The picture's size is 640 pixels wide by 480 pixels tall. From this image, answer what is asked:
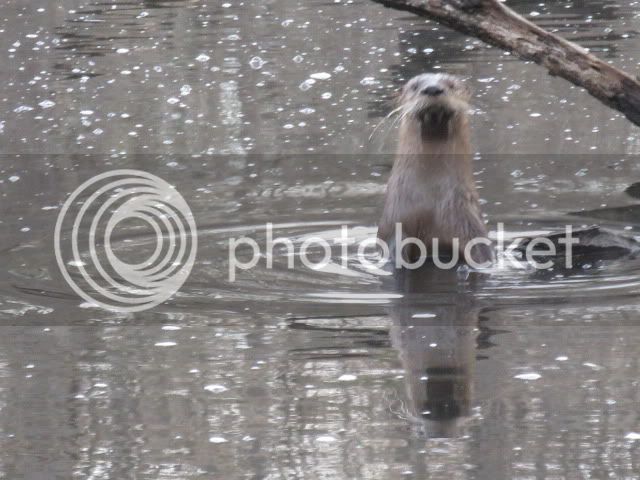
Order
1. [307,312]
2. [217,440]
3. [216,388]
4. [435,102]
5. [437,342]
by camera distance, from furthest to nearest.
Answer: [435,102] < [307,312] < [437,342] < [216,388] < [217,440]

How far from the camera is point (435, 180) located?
5.94m

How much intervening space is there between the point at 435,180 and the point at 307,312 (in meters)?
1.20

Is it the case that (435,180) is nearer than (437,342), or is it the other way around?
(437,342)

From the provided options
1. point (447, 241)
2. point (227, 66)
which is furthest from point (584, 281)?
point (227, 66)

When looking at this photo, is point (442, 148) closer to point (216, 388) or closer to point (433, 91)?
point (433, 91)

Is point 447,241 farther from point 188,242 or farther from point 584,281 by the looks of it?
point 188,242

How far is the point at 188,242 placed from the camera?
6.18 meters

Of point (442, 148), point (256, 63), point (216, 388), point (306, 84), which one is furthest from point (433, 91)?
point (256, 63)

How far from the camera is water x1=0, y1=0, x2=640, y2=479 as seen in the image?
375cm

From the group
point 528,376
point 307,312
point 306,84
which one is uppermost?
point 306,84

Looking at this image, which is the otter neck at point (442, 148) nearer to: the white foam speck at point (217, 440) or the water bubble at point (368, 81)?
the white foam speck at point (217, 440)

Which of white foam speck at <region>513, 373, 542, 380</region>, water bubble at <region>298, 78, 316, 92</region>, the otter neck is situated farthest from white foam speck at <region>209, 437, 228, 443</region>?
water bubble at <region>298, 78, 316, 92</region>

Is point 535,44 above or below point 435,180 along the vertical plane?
above

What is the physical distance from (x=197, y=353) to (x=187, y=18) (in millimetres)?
8892
